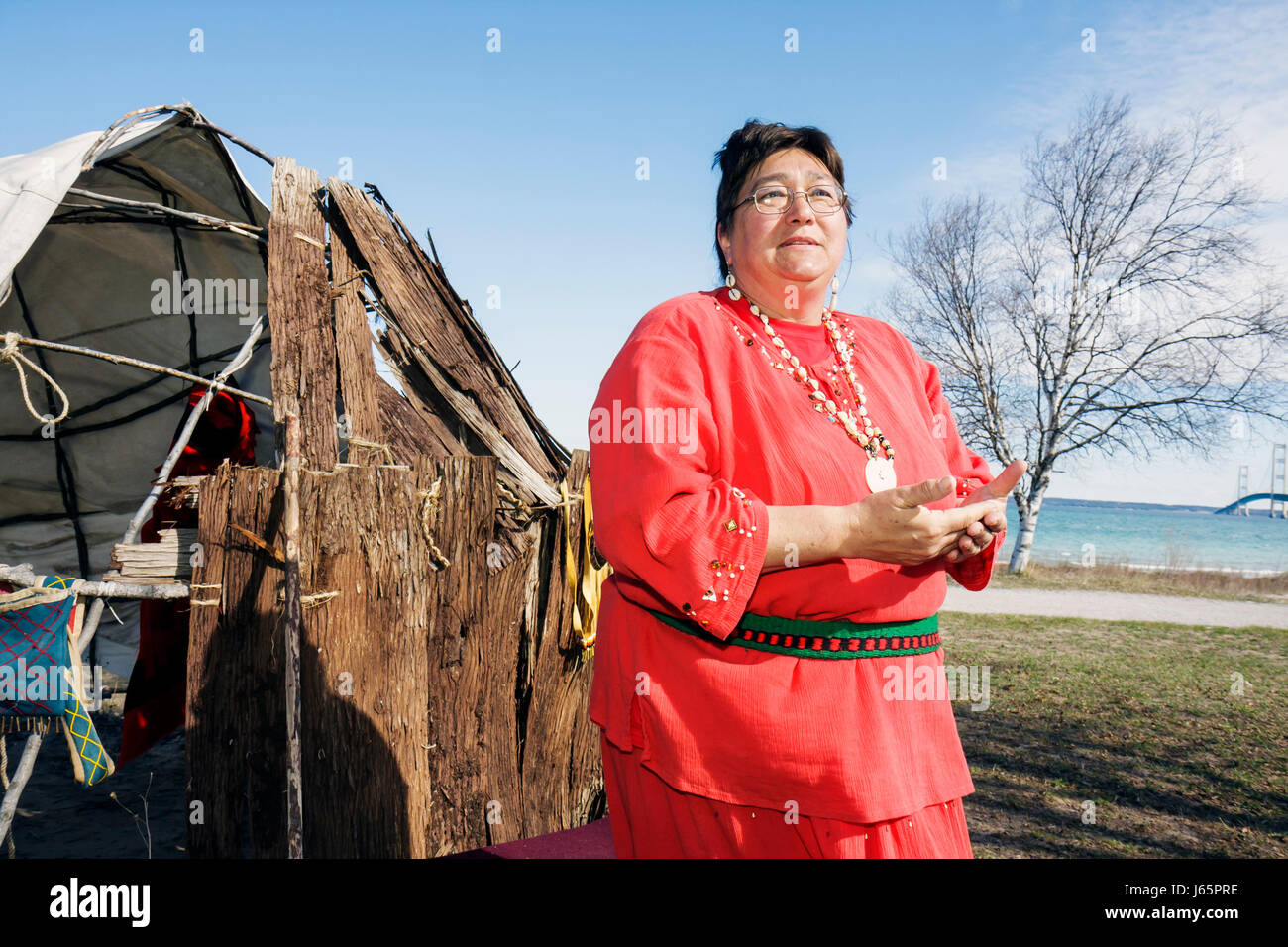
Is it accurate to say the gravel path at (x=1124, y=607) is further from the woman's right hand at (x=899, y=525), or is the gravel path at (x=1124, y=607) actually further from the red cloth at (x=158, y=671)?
the woman's right hand at (x=899, y=525)

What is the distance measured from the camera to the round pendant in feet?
5.56

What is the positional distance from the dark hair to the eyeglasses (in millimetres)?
79

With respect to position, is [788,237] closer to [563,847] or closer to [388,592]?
[563,847]

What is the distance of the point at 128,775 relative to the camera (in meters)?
5.67

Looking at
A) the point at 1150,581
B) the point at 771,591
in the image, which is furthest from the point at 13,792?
the point at 1150,581

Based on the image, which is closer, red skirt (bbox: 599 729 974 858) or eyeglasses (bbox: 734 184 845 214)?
red skirt (bbox: 599 729 974 858)

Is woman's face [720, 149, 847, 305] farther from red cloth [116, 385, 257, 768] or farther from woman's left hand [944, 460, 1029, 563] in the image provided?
red cloth [116, 385, 257, 768]

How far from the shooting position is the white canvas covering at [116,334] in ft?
15.5

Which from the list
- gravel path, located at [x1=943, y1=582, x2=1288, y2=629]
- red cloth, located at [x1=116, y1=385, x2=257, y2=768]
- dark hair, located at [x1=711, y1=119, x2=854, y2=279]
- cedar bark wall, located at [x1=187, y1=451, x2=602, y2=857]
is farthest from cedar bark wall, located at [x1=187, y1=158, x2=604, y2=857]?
gravel path, located at [x1=943, y1=582, x2=1288, y2=629]

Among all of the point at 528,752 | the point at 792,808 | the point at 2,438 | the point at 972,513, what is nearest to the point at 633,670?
the point at 792,808

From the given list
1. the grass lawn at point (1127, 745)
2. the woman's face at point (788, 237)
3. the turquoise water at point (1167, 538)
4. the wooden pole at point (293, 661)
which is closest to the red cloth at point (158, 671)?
the wooden pole at point (293, 661)

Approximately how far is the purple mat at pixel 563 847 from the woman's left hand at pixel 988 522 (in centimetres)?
122

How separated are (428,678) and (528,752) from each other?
0.73 m
